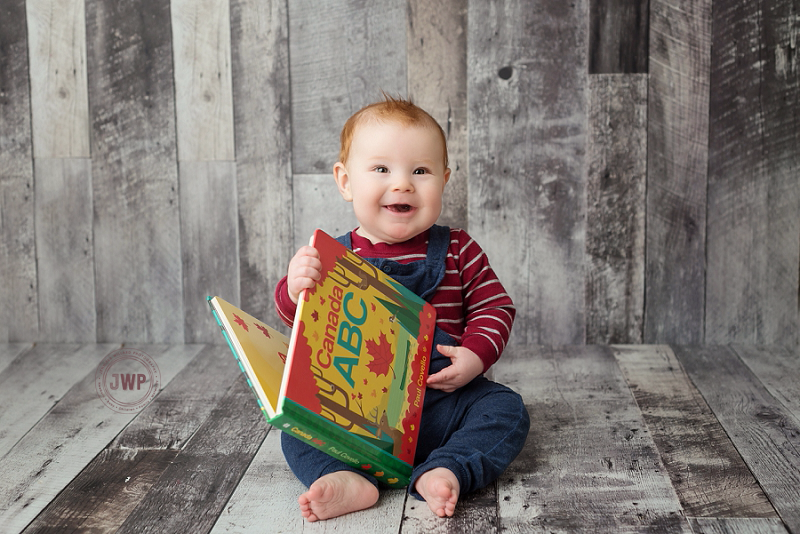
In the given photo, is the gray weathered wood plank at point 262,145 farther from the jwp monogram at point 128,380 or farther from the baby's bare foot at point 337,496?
the baby's bare foot at point 337,496

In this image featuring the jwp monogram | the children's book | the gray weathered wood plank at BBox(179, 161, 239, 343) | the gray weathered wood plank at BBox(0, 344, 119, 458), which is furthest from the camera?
the gray weathered wood plank at BBox(179, 161, 239, 343)

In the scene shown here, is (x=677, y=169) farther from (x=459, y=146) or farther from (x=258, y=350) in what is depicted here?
(x=258, y=350)

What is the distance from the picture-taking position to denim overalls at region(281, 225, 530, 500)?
899mm

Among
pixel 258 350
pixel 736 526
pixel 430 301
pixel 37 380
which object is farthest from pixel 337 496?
pixel 37 380

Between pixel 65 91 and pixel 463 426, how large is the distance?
109 centimetres

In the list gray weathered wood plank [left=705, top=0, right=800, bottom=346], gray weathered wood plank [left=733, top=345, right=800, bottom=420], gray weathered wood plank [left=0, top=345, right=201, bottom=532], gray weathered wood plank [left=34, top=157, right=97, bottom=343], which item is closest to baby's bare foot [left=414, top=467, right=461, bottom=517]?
gray weathered wood plank [left=0, top=345, right=201, bottom=532]

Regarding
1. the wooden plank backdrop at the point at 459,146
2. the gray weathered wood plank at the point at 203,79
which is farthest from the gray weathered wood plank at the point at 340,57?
the gray weathered wood plank at the point at 203,79

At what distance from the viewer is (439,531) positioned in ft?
2.71

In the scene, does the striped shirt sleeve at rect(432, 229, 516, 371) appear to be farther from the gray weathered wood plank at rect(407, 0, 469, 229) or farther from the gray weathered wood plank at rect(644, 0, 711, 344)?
the gray weathered wood plank at rect(644, 0, 711, 344)

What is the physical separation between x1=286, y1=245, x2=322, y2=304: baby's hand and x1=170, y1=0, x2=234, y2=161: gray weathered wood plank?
2.34 feet

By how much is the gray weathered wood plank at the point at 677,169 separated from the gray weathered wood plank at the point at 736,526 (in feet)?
2.45

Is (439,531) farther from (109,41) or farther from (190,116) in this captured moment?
(109,41)

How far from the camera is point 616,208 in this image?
150 centimetres

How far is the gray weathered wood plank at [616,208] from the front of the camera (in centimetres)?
147
